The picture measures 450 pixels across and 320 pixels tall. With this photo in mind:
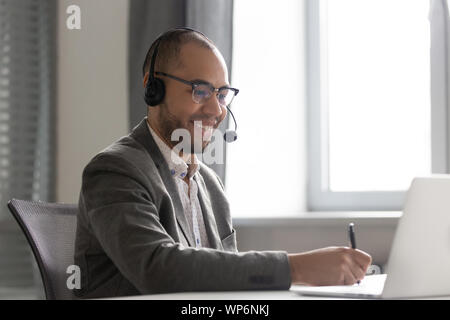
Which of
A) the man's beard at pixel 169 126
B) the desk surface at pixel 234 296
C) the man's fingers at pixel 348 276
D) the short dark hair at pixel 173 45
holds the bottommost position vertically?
the desk surface at pixel 234 296

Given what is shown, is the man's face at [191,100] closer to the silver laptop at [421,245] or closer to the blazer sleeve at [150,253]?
the blazer sleeve at [150,253]

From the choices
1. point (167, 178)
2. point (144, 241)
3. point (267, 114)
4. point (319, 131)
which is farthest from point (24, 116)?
point (144, 241)

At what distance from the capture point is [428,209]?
3.32 feet

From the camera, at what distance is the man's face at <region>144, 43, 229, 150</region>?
4.91 ft

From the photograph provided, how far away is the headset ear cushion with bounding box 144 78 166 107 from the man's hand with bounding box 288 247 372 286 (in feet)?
1.73

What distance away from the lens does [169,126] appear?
5.05ft

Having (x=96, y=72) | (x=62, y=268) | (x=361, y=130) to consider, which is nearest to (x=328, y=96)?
(x=361, y=130)

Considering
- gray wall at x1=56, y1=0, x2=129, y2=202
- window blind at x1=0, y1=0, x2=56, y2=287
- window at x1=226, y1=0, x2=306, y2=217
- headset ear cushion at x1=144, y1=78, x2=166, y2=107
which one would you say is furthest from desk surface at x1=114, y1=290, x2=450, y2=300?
window blind at x1=0, y1=0, x2=56, y2=287

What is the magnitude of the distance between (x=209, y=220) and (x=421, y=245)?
0.68 metres

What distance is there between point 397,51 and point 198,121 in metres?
1.44

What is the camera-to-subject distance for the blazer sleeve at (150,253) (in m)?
1.17

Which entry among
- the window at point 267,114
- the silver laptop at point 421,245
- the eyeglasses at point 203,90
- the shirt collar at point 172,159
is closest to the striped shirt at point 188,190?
the shirt collar at point 172,159

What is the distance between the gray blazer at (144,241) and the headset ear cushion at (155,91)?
5 centimetres

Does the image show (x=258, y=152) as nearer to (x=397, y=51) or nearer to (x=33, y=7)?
(x=397, y=51)
